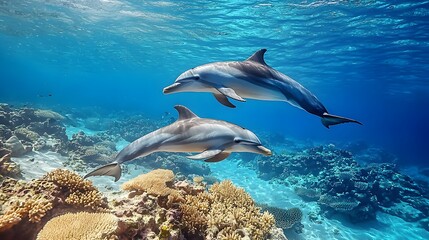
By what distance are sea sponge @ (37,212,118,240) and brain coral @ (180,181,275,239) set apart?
50.1 inches

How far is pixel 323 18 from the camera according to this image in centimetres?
1842

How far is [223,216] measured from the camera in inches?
180

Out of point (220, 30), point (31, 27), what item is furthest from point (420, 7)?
point (31, 27)

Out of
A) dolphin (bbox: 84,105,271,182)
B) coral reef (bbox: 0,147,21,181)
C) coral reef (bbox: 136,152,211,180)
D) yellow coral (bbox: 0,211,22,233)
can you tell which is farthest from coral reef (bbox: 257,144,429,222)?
coral reef (bbox: 0,147,21,181)

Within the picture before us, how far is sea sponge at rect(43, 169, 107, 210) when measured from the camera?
419 cm

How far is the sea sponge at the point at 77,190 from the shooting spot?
4.19m

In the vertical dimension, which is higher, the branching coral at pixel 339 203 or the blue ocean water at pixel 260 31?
the blue ocean water at pixel 260 31

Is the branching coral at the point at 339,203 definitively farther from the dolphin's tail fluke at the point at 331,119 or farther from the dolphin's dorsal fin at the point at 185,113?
the dolphin's dorsal fin at the point at 185,113

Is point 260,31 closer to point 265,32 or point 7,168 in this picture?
point 265,32

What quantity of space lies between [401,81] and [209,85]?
42.8m

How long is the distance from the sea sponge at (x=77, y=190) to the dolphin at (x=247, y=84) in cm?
238

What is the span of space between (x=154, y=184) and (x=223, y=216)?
140 cm

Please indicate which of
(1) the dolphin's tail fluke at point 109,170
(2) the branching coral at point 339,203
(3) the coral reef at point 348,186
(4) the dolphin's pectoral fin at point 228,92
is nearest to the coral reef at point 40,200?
(1) the dolphin's tail fluke at point 109,170

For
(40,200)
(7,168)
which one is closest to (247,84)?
(40,200)
